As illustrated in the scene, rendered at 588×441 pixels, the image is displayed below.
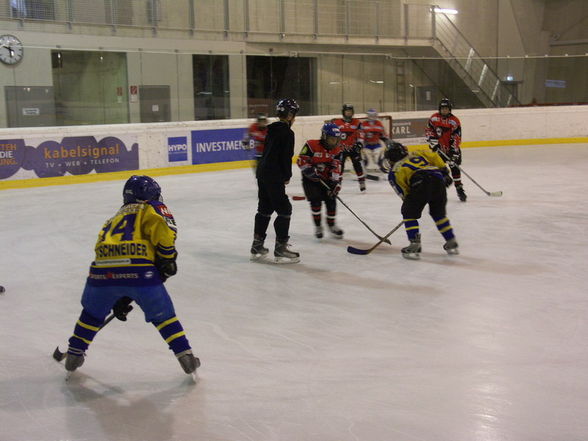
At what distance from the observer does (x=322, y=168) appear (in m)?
6.04

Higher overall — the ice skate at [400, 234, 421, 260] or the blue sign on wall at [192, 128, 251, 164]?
the blue sign on wall at [192, 128, 251, 164]

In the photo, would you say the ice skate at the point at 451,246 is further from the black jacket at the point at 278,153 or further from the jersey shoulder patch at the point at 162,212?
the jersey shoulder patch at the point at 162,212

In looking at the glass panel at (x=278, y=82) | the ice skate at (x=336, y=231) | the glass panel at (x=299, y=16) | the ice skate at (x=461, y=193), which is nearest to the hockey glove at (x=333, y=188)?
→ the ice skate at (x=336, y=231)

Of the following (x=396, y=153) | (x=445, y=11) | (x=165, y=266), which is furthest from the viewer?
(x=445, y=11)

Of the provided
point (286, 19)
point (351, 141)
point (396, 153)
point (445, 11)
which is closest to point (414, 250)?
point (396, 153)

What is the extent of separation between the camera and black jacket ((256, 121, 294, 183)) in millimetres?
5125

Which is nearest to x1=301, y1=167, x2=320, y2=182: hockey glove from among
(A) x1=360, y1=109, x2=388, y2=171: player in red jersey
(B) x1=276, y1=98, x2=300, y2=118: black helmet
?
(B) x1=276, y1=98, x2=300, y2=118: black helmet

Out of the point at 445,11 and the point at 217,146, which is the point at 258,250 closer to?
the point at 217,146

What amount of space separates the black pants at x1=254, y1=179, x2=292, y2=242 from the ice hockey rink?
0.28 m

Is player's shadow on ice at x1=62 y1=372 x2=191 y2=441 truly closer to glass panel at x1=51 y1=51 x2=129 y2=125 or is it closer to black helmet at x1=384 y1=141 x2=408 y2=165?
black helmet at x1=384 y1=141 x2=408 y2=165

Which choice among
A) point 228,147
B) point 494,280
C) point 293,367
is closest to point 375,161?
point 228,147

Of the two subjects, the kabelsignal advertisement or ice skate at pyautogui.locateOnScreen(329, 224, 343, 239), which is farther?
the kabelsignal advertisement

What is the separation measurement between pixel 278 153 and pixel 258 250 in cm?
82

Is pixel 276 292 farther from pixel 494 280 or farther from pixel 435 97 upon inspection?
pixel 435 97
